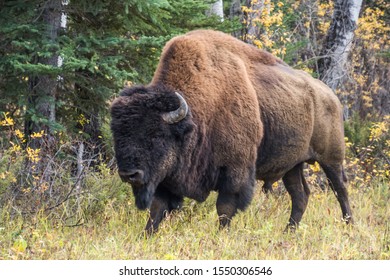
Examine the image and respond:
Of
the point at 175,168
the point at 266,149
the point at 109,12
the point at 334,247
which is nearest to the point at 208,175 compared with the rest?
the point at 175,168

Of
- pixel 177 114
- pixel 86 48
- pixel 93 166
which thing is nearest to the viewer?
pixel 177 114

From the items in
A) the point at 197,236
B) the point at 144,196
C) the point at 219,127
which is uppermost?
the point at 219,127

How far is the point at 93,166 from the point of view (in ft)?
34.2

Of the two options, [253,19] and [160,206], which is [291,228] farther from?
[253,19]

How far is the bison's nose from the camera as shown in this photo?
23.8 ft

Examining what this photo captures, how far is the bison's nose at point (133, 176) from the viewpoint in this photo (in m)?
7.27

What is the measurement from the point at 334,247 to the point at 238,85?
2253 millimetres

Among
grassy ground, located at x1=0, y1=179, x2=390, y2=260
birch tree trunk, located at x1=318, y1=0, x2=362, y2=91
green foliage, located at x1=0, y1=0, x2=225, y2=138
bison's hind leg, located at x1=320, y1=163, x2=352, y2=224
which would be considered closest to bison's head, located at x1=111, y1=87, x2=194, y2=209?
grassy ground, located at x1=0, y1=179, x2=390, y2=260

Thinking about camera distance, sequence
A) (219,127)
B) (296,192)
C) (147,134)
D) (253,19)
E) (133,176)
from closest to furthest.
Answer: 1. (133,176)
2. (147,134)
3. (219,127)
4. (296,192)
5. (253,19)

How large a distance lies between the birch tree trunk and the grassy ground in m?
3.57

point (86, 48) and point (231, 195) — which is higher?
point (86, 48)

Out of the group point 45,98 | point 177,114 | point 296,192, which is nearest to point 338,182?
point 296,192

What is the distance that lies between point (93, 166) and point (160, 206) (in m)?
2.51

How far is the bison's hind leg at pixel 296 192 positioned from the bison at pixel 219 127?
1cm
